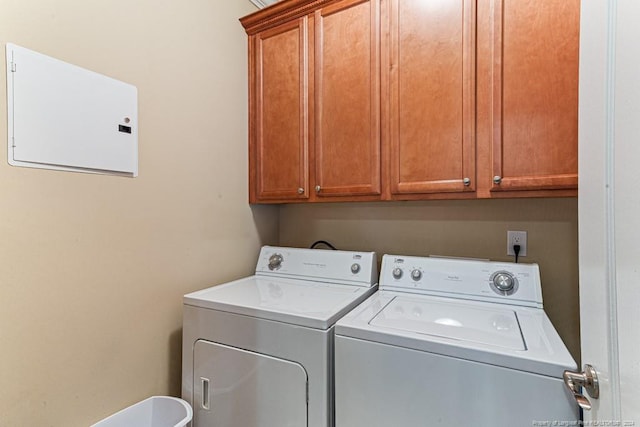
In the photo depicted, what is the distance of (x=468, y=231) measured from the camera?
1.65 metres

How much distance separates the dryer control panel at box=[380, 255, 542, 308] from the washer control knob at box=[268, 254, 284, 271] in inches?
24.7

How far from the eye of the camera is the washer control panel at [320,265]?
161 centimetres

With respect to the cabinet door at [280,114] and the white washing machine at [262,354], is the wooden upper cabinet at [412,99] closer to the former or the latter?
the cabinet door at [280,114]

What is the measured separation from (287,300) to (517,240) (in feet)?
3.86

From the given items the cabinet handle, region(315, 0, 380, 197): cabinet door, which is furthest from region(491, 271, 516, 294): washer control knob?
the cabinet handle

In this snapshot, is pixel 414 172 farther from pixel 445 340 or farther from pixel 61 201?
pixel 61 201

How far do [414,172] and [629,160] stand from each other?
0.95 meters

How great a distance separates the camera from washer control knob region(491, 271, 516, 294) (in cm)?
131

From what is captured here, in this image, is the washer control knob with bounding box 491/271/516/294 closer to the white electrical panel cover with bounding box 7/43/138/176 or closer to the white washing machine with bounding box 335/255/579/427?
the white washing machine with bounding box 335/255/579/427

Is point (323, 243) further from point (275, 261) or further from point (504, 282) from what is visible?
point (504, 282)

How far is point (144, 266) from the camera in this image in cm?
135

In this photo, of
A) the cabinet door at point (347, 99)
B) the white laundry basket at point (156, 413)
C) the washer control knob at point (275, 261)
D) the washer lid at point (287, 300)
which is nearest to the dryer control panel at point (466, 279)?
the washer lid at point (287, 300)

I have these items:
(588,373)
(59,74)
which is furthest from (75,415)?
(588,373)

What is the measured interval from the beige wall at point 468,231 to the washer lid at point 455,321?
442mm
